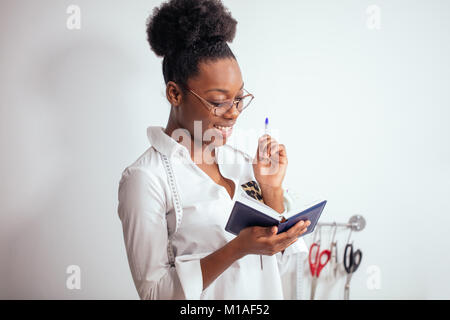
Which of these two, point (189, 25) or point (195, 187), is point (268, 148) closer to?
point (195, 187)

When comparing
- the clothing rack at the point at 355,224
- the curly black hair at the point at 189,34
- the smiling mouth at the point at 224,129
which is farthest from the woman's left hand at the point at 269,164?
the clothing rack at the point at 355,224

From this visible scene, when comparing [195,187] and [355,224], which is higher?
[195,187]

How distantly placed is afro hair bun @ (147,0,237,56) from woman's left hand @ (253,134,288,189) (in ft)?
0.94

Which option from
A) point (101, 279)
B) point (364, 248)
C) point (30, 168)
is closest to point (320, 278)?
point (364, 248)

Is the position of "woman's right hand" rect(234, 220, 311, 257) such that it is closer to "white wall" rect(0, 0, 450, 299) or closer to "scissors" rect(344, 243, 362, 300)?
"white wall" rect(0, 0, 450, 299)

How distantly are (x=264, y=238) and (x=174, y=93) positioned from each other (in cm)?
39

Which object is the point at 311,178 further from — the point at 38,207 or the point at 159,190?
the point at 38,207

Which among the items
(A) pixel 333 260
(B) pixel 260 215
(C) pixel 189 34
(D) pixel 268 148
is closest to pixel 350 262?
(A) pixel 333 260

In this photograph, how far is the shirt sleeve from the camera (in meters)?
0.81

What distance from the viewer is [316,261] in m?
1.42

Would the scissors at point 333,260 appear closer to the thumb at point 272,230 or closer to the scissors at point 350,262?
the scissors at point 350,262

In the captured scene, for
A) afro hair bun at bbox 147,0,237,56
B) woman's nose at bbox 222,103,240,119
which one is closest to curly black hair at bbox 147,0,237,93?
afro hair bun at bbox 147,0,237,56

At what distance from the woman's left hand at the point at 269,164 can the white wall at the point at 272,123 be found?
38cm

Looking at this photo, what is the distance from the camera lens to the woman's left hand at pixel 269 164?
96cm
